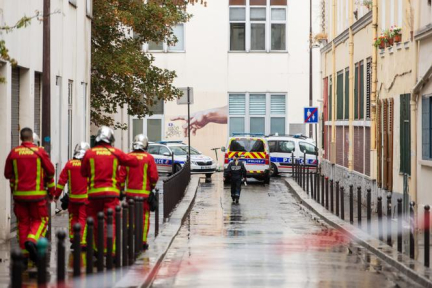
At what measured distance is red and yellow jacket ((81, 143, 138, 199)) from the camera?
13.9m

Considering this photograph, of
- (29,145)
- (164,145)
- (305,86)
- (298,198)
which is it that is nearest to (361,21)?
(298,198)

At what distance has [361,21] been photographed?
99.6ft

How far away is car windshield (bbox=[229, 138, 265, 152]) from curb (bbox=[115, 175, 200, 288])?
14157 millimetres

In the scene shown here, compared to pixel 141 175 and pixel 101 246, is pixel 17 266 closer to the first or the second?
pixel 101 246

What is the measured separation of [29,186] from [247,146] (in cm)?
2729

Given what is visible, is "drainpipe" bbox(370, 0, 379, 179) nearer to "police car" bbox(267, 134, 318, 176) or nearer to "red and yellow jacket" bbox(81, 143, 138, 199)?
"red and yellow jacket" bbox(81, 143, 138, 199)

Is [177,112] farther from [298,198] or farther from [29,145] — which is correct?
[29,145]

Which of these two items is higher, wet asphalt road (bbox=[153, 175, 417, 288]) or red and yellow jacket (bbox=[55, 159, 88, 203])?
red and yellow jacket (bbox=[55, 159, 88, 203])

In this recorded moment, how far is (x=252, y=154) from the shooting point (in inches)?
1581

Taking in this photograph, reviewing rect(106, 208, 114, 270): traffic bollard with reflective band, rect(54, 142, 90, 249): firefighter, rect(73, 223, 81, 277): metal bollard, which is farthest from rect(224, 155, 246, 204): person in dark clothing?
rect(73, 223, 81, 277): metal bollard

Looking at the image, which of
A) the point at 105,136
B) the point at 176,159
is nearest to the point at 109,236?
the point at 105,136

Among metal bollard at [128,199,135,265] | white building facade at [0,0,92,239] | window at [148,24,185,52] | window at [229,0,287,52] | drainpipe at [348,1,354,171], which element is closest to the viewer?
metal bollard at [128,199,135,265]

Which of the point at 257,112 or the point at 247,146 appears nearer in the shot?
the point at 247,146

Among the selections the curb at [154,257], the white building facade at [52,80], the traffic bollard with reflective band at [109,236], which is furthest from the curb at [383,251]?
the white building facade at [52,80]
